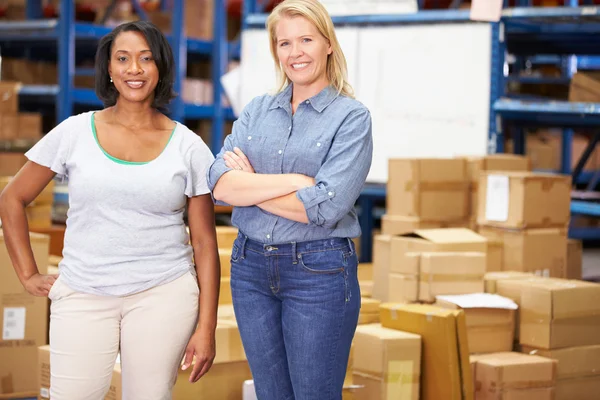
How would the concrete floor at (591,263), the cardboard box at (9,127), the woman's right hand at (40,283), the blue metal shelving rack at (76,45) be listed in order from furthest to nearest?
the concrete floor at (591,263)
the blue metal shelving rack at (76,45)
the cardboard box at (9,127)
the woman's right hand at (40,283)

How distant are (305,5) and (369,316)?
6.49 feet

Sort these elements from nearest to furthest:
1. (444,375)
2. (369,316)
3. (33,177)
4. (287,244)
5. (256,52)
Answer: (287,244), (33,177), (444,375), (369,316), (256,52)

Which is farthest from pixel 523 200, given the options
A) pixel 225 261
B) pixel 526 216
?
pixel 225 261

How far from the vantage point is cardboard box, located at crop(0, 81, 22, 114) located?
6.64m

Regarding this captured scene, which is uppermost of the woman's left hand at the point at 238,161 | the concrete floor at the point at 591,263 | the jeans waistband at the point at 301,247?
the woman's left hand at the point at 238,161

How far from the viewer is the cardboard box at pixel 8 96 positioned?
6637 millimetres

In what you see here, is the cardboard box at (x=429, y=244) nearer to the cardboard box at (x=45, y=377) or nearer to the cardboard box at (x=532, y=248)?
the cardboard box at (x=532, y=248)

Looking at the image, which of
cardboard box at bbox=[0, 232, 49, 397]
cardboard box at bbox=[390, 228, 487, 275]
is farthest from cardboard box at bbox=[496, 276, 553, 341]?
cardboard box at bbox=[0, 232, 49, 397]

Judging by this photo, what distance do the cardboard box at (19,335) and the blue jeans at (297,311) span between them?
6.24 ft

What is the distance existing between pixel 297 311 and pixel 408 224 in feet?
8.99

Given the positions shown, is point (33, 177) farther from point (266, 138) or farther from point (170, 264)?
point (266, 138)

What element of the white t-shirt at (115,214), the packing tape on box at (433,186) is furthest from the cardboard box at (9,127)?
the white t-shirt at (115,214)

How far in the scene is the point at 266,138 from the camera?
2.45 metres

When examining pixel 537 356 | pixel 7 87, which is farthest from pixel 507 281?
pixel 7 87
